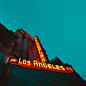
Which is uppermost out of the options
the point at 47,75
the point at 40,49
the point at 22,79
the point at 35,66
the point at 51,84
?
the point at 40,49

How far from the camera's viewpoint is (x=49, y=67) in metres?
13.6

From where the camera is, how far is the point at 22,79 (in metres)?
9.57

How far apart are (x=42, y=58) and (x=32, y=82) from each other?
9.83 metres

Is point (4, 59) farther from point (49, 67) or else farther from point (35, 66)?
point (49, 67)

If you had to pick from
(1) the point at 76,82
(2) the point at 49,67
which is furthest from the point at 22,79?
(1) the point at 76,82

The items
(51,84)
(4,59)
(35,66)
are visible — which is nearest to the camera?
(4,59)

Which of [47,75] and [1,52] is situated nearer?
[1,52]

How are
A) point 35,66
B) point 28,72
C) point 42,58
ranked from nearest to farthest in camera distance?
point 28,72 → point 35,66 → point 42,58

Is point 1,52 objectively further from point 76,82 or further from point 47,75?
point 76,82

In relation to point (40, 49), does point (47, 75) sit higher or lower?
lower

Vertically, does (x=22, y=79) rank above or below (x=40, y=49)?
below

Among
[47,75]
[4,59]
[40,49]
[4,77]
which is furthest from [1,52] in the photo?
[40,49]

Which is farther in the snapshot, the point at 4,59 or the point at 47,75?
the point at 47,75

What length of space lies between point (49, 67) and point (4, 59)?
836 centimetres
